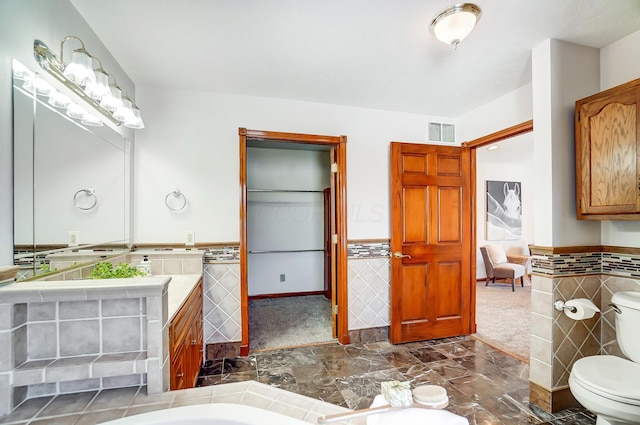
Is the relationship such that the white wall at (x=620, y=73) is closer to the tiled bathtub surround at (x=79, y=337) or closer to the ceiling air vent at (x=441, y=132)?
the ceiling air vent at (x=441, y=132)

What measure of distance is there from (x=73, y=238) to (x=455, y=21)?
2.43 metres

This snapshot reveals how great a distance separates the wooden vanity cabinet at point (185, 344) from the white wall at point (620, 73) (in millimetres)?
2795

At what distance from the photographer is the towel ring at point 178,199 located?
2.39 metres

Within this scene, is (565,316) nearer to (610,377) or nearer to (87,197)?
(610,377)

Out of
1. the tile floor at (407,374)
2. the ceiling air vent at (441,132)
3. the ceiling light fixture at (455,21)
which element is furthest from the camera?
the ceiling air vent at (441,132)

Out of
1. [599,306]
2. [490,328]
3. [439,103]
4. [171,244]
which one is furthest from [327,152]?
[599,306]

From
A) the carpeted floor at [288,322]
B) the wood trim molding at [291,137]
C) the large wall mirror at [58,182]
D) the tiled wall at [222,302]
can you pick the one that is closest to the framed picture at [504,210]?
the carpeted floor at [288,322]

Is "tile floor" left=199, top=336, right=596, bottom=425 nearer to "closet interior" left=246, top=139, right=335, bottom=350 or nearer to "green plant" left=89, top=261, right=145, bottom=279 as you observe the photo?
"green plant" left=89, top=261, right=145, bottom=279

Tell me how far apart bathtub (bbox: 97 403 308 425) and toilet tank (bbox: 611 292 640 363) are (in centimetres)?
195

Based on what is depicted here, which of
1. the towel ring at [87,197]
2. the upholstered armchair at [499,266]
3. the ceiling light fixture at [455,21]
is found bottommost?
the upholstered armchair at [499,266]

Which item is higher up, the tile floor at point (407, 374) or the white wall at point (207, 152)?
the white wall at point (207, 152)

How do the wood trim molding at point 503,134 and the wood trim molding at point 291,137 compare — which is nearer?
the wood trim molding at point 503,134

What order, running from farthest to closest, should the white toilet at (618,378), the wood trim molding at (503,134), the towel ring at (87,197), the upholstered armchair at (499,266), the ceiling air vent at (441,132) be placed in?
the upholstered armchair at (499,266), the ceiling air vent at (441,132), the wood trim molding at (503,134), the towel ring at (87,197), the white toilet at (618,378)

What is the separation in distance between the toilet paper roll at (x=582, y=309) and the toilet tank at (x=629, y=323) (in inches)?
4.3
